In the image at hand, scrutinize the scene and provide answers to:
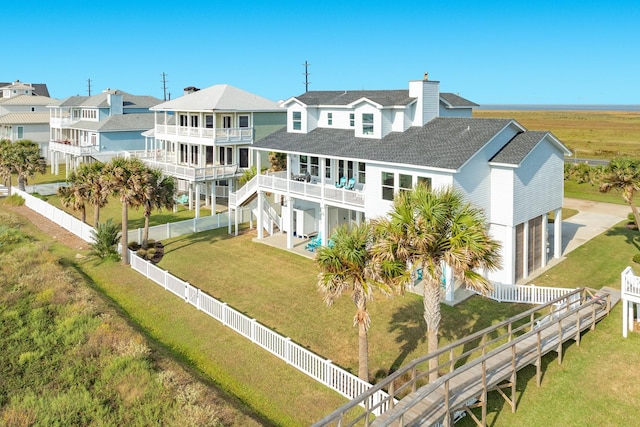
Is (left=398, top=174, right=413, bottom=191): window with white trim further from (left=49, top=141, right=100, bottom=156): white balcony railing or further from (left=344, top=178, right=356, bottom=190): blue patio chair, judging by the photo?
(left=49, top=141, right=100, bottom=156): white balcony railing

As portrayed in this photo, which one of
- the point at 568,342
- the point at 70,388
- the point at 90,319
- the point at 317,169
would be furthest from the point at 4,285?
the point at 568,342

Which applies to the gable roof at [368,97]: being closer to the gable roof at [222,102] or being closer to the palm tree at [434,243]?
the gable roof at [222,102]

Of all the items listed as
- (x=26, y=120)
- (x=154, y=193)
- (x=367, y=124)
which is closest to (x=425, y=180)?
(x=367, y=124)

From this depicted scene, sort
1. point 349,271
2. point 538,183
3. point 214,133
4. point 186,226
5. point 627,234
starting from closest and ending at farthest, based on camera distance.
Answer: point 349,271, point 538,183, point 627,234, point 186,226, point 214,133

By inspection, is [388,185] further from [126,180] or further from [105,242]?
[105,242]

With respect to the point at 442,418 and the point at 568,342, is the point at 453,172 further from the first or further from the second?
the point at 442,418

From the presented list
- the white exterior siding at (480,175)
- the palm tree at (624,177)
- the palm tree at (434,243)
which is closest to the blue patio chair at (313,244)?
the white exterior siding at (480,175)

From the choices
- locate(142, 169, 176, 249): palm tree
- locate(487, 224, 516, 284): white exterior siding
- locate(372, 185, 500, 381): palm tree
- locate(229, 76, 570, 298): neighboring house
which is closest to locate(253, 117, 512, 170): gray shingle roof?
locate(229, 76, 570, 298): neighboring house
